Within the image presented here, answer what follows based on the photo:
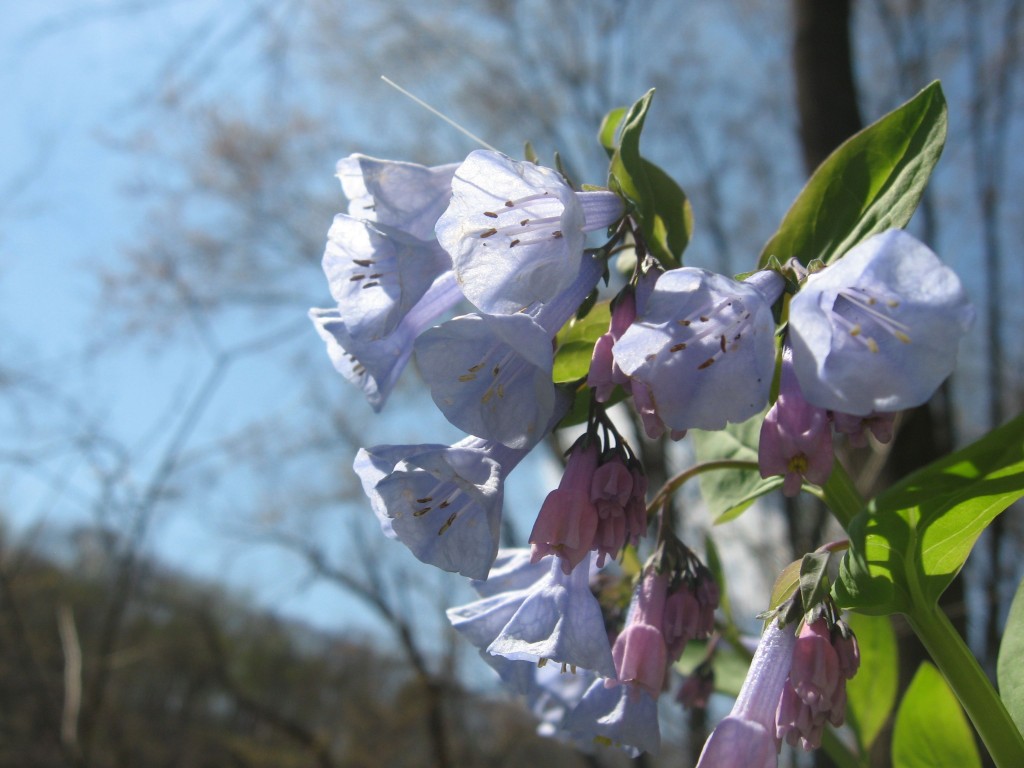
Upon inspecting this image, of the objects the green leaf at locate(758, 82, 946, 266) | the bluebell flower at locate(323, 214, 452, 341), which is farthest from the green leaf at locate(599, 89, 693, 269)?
the bluebell flower at locate(323, 214, 452, 341)

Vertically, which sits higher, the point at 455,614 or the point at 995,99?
the point at 455,614

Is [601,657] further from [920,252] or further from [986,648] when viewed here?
[986,648]

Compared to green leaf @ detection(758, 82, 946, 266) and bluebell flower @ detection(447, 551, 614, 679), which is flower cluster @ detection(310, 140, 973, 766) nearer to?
bluebell flower @ detection(447, 551, 614, 679)

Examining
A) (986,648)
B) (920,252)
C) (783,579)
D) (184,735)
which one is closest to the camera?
(920,252)

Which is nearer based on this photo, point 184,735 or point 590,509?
point 590,509

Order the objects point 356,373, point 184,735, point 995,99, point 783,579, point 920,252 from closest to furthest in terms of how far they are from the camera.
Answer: point 920,252 < point 783,579 < point 356,373 < point 995,99 < point 184,735

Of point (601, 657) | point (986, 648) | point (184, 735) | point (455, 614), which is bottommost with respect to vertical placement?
point (184, 735)

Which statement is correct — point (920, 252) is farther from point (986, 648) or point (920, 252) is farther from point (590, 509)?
point (986, 648)

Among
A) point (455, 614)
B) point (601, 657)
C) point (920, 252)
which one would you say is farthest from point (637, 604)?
point (920, 252)
